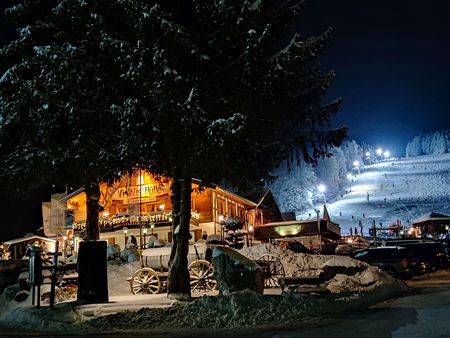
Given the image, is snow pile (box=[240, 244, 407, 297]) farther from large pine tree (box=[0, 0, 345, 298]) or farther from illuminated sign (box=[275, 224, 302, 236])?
illuminated sign (box=[275, 224, 302, 236])

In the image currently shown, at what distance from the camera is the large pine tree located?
1455cm

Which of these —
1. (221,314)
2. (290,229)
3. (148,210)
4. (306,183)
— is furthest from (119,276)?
(306,183)

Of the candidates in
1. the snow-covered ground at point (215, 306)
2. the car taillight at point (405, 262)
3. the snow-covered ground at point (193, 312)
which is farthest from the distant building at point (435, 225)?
the snow-covered ground at point (193, 312)

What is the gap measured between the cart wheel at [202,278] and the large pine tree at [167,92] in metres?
3.85

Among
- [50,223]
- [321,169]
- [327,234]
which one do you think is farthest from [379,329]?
[321,169]

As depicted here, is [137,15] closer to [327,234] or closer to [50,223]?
[327,234]

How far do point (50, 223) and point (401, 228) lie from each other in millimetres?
43095

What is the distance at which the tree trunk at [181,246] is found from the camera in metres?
15.8

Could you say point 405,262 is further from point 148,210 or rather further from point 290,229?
point 148,210

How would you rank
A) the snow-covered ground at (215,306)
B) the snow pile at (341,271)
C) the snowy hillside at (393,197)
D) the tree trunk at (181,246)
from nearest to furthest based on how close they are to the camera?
the snow-covered ground at (215,306) < the tree trunk at (181,246) < the snow pile at (341,271) < the snowy hillside at (393,197)

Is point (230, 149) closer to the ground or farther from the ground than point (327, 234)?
farther from the ground

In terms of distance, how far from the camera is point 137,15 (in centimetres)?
1453

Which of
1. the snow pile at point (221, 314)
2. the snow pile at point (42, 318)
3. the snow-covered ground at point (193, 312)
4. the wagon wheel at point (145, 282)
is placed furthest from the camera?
the wagon wheel at point (145, 282)

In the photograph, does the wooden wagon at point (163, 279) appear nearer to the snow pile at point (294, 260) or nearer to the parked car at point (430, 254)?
the snow pile at point (294, 260)
